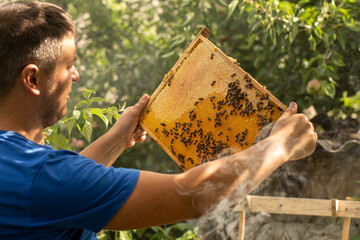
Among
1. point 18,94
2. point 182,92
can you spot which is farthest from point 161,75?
point 18,94

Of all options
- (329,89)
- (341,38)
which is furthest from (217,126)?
(329,89)

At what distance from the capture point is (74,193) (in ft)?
3.98

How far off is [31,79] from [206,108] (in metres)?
0.93

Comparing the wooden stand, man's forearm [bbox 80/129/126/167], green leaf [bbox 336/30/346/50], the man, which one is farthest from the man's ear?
green leaf [bbox 336/30/346/50]

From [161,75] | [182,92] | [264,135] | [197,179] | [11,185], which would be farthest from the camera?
[161,75]

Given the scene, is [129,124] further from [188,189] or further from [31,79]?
[188,189]

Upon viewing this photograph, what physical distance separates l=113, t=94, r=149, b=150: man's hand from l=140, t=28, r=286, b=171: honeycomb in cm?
4

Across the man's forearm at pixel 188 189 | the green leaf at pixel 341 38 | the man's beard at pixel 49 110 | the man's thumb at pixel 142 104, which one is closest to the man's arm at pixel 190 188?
the man's forearm at pixel 188 189

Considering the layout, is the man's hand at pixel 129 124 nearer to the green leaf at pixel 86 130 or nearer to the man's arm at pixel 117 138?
the man's arm at pixel 117 138

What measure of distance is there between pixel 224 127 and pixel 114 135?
0.57m

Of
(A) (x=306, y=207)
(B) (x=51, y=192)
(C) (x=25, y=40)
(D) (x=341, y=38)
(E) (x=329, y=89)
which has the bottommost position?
(A) (x=306, y=207)

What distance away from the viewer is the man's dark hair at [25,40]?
1.35 metres

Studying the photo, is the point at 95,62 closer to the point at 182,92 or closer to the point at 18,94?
the point at 182,92

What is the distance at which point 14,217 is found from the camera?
4.02ft
